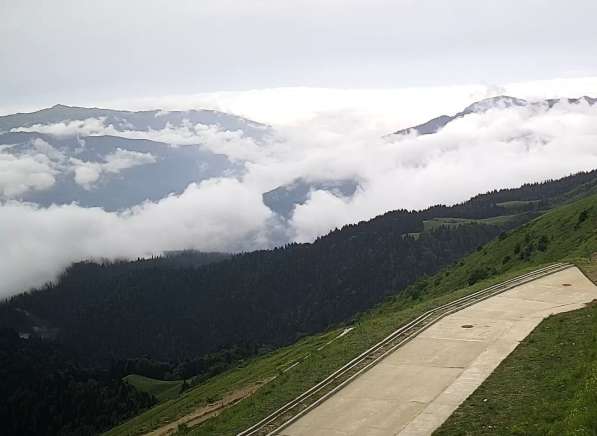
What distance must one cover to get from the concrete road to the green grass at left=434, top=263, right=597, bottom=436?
68 centimetres

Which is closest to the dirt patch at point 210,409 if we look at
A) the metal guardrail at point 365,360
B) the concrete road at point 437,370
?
the metal guardrail at point 365,360

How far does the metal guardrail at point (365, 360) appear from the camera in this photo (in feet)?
66.5

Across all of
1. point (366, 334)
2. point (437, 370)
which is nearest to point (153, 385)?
point (366, 334)

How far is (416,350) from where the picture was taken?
26.5m

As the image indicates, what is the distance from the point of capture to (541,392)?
18.3 m

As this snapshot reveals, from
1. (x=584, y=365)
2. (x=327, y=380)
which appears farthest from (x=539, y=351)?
(x=327, y=380)

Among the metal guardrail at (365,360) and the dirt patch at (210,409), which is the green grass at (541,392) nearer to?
the metal guardrail at (365,360)

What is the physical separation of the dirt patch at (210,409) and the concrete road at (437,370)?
32.6ft

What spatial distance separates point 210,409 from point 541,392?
800 inches

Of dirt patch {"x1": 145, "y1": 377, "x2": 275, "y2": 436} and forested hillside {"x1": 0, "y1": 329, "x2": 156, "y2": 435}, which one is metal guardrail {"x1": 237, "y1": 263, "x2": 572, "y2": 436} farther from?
forested hillside {"x1": 0, "y1": 329, "x2": 156, "y2": 435}

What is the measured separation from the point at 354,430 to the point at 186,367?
505ft

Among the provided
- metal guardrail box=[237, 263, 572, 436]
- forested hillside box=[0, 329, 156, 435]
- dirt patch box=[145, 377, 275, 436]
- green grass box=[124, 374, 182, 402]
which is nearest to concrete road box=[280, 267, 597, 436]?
metal guardrail box=[237, 263, 572, 436]

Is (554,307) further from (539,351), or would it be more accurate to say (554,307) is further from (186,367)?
(186,367)

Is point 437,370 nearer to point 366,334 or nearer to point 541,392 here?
point 541,392
